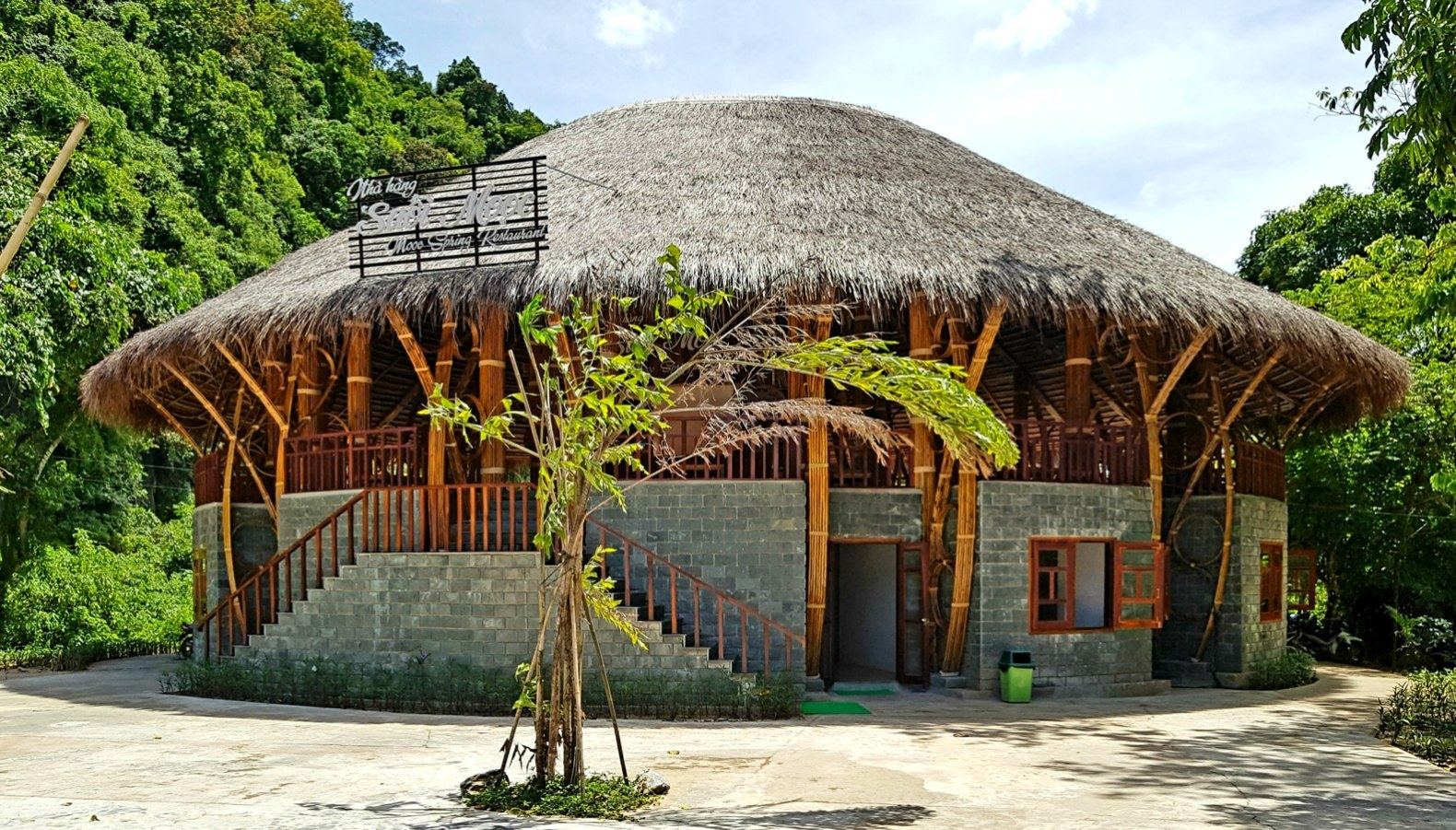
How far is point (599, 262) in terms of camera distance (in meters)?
12.4

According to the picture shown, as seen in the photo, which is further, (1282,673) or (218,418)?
(218,418)

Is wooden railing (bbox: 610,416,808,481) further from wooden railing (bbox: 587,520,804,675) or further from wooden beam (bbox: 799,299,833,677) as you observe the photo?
wooden railing (bbox: 587,520,804,675)

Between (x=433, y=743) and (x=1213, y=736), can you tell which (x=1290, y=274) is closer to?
(x=1213, y=736)

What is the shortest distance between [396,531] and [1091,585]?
22.4ft

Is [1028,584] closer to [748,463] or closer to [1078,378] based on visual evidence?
[1078,378]

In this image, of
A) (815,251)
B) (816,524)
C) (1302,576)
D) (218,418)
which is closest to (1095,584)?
(816,524)

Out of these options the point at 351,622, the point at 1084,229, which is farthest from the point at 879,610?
the point at 351,622

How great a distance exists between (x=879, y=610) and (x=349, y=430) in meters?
6.23

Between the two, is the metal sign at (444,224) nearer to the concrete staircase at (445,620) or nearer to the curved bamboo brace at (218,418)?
the curved bamboo brace at (218,418)

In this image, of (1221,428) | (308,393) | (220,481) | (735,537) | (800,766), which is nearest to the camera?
(800,766)

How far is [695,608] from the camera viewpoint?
12086 mm

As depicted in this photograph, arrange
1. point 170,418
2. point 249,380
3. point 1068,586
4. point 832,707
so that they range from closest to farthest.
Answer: point 832,707 < point 1068,586 < point 249,380 < point 170,418

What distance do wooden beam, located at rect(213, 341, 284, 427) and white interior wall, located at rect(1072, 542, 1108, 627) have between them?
8461 mm

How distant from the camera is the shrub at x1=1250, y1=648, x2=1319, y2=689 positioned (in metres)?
14.7
